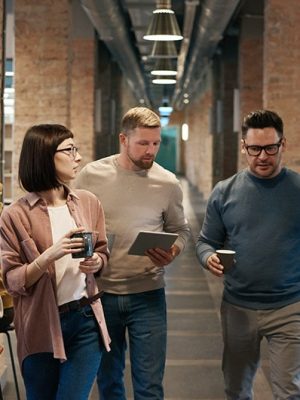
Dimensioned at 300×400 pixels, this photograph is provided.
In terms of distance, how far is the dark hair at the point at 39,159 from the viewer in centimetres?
304

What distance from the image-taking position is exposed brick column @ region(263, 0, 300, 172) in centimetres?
901

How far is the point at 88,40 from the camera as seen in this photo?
1464 cm

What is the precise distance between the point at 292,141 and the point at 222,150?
31.6 feet

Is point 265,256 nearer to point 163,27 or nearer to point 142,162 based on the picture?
point 142,162

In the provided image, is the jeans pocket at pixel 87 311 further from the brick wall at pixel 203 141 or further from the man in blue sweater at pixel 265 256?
the brick wall at pixel 203 141

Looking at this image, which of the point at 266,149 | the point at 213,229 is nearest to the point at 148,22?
the point at 213,229

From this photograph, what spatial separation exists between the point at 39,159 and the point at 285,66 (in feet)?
21.2

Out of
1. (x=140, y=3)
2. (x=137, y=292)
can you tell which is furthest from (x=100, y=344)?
(x=140, y=3)

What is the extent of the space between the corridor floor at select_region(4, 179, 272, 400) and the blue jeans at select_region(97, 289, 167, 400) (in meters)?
1.59

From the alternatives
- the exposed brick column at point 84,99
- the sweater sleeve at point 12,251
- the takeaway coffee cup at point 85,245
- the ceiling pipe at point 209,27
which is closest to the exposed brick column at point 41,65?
the ceiling pipe at point 209,27

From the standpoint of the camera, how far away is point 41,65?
995cm

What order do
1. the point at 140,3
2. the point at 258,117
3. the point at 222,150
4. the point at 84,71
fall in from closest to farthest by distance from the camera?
the point at 258,117 → the point at 140,3 → the point at 84,71 → the point at 222,150

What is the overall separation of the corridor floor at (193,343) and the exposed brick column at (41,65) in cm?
237

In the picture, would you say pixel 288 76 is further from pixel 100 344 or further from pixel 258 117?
pixel 100 344
